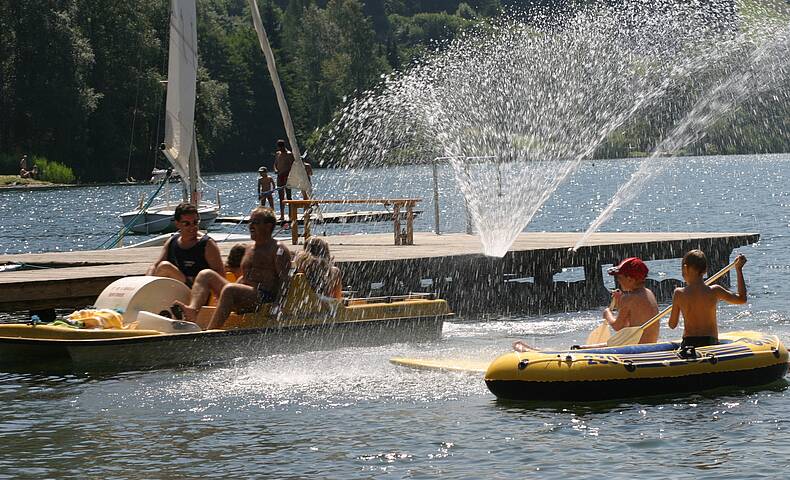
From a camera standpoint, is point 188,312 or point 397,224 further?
point 397,224

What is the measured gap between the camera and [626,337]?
46.4 ft

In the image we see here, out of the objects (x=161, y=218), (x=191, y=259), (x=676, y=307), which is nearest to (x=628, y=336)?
(x=676, y=307)

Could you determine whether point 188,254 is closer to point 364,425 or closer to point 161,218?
point 364,425

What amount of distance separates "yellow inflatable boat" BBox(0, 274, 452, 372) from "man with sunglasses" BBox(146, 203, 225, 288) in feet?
1.51

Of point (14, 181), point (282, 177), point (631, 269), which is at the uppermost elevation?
point (14, 181)

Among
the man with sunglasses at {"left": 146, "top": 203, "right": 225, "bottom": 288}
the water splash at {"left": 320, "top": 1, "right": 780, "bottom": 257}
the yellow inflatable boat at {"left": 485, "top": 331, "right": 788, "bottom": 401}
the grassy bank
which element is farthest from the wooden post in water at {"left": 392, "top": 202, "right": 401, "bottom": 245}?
the grassy bank

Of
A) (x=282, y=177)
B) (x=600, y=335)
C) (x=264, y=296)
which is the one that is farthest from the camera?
(x=282, y=177)

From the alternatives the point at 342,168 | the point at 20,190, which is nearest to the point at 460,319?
the point at 20,190

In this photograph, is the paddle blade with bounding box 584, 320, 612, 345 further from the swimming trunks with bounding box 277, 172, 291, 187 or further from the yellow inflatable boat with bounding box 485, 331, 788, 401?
the swimming trunks with bounding box 277, 172, 291, 187

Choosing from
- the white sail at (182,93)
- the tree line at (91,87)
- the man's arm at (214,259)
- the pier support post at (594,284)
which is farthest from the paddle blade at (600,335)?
the tree line at (91,87)

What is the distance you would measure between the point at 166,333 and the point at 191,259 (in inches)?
56.0

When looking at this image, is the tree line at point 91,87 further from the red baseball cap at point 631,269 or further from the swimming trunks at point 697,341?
the swimming trunks at point 697,341

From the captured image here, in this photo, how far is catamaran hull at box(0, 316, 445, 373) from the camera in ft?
51.6

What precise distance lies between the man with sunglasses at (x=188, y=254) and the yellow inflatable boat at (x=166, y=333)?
46 cm
